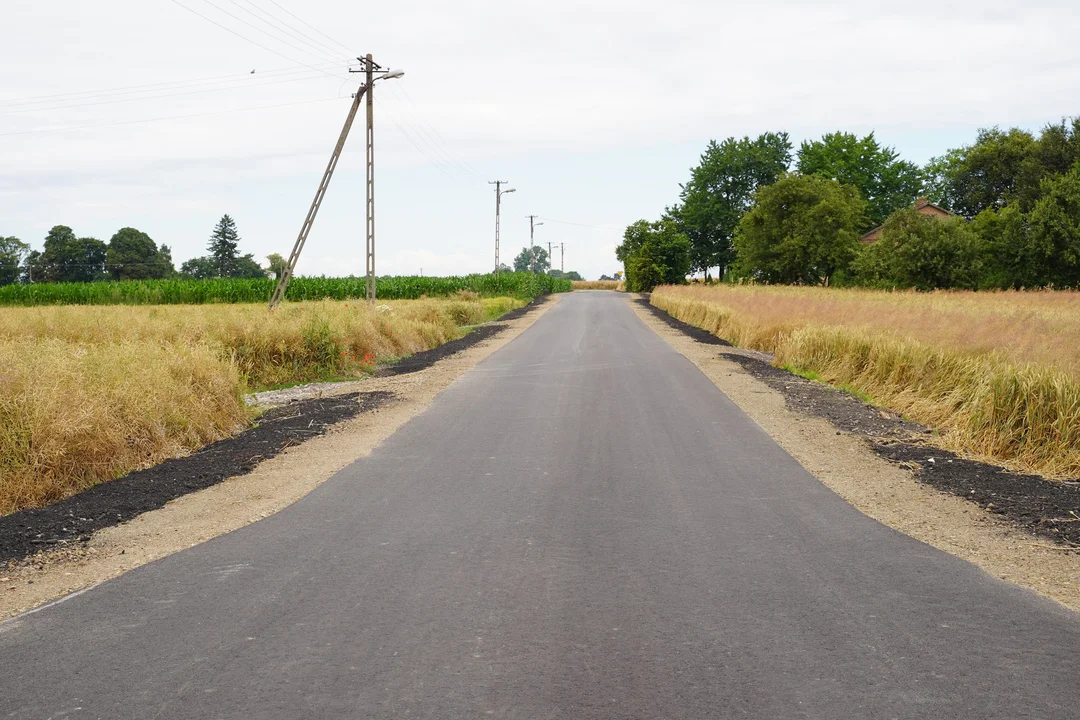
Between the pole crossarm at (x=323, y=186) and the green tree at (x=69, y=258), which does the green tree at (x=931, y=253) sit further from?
the green tree at (x=69, y=258)

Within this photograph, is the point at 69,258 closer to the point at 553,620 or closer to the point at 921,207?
the point at 921,207

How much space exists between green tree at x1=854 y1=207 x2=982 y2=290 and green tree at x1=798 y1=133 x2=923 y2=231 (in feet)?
129

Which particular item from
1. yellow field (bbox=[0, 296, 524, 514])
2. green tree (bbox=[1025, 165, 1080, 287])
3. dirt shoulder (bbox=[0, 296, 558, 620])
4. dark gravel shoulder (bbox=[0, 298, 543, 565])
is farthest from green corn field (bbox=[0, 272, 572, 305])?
dirt shoulder (bbox=[0, 296, 558, 620])

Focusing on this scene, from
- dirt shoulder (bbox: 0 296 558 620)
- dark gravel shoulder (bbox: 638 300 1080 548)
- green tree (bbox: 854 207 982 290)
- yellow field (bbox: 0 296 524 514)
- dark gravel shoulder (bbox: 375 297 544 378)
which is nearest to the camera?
dirt shoulder (bbox: 0 296 558 620)

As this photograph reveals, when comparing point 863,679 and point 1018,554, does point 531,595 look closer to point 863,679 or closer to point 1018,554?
point 863,679

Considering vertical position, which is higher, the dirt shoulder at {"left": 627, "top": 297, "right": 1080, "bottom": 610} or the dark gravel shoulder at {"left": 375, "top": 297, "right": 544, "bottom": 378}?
the dirt shoulder at {"left": 627, "top": 297, "right": 1080, "bottom": 610}

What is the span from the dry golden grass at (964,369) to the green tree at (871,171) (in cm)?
6950

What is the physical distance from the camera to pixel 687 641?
4055 mm

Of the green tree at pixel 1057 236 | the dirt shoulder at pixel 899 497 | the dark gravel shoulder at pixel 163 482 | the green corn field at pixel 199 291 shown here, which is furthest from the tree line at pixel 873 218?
the dark gravel shoulder at pixel 163 482

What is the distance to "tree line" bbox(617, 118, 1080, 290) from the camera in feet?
149

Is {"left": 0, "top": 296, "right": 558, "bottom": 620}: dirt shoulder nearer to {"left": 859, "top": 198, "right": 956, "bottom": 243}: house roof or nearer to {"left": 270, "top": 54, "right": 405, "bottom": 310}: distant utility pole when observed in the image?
{"left": 270, "top": 54, "right": 405, "bottom": 310}: distant utility pole

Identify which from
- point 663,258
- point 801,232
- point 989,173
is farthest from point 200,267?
point 989,173

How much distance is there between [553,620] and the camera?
4332mm

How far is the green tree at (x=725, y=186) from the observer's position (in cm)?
8919
